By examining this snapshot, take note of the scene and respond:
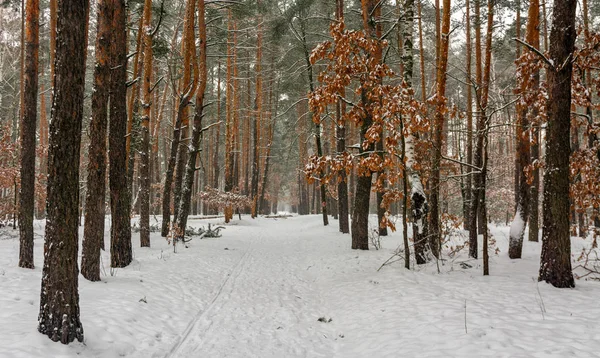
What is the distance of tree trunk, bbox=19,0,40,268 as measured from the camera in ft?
26.4

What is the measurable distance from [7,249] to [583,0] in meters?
22.5

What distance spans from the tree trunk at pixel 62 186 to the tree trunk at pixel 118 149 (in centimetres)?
464

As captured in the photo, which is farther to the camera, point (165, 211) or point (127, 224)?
point (165, 211)

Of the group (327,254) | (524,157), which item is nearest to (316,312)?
(327,254)

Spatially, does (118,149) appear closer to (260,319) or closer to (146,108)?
(146,108)

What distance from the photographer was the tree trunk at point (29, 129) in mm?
8044

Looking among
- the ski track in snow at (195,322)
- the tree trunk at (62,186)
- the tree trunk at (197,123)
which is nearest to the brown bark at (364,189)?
the ski track in snow at (195,322)

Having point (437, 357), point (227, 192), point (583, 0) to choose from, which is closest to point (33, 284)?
point (437, 357)

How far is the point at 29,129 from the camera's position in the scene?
8.39 meters

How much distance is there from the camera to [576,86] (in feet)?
25.5

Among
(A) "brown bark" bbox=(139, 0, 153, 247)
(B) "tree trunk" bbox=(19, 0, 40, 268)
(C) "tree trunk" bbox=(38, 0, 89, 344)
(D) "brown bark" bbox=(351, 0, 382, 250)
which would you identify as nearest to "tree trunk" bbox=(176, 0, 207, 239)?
(A) "brown bark" bbox=(139, 0, 153, 247)

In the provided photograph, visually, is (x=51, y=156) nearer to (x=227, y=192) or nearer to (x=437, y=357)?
(x=437, y=357)

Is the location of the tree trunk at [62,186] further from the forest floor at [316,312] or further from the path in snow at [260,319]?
the path in snow at [260,319]

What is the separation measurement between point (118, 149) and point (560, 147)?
9683mm
